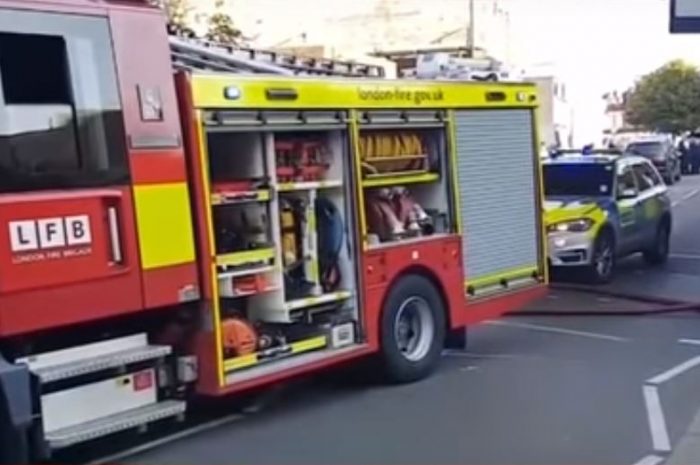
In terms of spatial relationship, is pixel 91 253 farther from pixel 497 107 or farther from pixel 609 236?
pixel 609 236

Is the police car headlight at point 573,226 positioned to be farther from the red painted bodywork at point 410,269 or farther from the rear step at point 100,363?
the rear step at point 100,363

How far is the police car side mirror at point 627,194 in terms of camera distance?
16562 millimetres

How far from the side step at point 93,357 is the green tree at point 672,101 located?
3073 inches

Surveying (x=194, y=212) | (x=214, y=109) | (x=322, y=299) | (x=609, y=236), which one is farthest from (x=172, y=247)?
(x=609, y=236)

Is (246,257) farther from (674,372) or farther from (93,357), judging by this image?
(674,372)

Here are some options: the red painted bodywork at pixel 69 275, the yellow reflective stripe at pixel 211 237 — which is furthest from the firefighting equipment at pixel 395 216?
the red painted bodywork at pixel 69 275

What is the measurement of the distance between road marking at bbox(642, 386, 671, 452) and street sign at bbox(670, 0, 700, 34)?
439 inches

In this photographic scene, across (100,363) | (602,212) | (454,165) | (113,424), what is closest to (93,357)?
(100,363)

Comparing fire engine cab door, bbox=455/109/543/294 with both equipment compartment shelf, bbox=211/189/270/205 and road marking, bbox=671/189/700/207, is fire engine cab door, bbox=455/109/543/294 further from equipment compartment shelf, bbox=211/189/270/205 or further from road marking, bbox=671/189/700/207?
road marking, bbox=671/189/700/207

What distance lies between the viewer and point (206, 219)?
746cm

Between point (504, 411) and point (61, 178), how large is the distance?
3766mm

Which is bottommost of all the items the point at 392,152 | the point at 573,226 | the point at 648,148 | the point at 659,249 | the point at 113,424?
the point at 648,148

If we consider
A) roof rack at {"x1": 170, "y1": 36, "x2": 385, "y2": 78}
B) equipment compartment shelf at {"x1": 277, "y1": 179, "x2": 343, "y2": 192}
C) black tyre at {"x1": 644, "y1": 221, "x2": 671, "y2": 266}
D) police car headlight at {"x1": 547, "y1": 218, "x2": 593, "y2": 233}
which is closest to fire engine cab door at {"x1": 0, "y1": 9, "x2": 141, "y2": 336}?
roof rack at {"x1": 170, "y1": 36, "x2": 385, "y2": 78}

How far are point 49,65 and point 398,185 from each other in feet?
11.8
